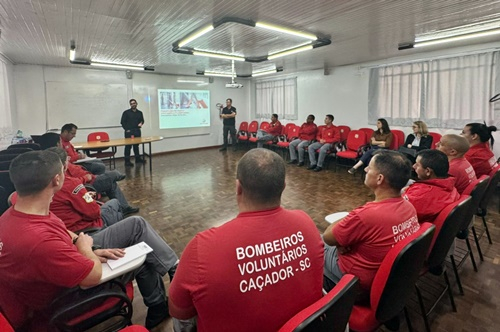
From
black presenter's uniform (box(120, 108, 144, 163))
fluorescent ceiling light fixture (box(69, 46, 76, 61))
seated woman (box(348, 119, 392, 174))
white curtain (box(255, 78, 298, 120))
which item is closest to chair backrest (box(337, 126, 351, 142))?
seated woman (box(348, 119, 392, 174))

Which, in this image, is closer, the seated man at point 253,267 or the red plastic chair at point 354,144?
the seated man at point 253,267

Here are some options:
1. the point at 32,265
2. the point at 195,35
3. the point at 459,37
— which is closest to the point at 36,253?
the point at 32,265

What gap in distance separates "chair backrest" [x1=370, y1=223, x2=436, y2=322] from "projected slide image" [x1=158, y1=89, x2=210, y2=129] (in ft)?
27.4

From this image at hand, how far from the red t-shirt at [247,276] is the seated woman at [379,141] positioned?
→ 498cm

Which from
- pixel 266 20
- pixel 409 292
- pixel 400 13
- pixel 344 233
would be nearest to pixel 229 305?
pixel 344 233

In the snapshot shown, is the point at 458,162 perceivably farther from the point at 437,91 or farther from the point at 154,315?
the point at 437,91

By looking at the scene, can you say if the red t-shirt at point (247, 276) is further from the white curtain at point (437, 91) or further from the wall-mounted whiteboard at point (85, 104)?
the wall-mounted whiteboard at point (85, 104)

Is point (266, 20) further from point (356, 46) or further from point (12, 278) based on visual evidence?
point (12, 278)

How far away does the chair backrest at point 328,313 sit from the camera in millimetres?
772

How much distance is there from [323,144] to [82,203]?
554 centimetres

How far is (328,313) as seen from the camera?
32.9 inches

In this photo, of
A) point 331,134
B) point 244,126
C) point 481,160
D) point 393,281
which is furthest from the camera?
point 244,126

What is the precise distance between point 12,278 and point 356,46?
5.61m

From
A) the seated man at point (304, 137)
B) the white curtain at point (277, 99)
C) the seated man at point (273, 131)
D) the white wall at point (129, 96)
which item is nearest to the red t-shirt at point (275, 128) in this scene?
the seated man at point (273, 131)
